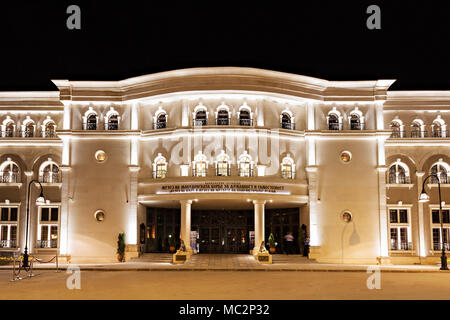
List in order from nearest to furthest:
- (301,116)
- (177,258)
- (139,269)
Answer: (139,269) → (177,258) → (301,116)

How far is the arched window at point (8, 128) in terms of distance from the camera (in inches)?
1421

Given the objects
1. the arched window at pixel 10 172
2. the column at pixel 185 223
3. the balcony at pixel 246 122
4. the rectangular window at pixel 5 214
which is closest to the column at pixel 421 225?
the balcony at pixel 246 122

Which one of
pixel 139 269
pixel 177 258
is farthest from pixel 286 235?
pixel 139 269

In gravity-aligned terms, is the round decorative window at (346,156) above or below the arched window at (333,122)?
below

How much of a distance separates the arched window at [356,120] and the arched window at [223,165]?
958 cm

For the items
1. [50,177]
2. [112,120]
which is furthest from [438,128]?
[50,177]

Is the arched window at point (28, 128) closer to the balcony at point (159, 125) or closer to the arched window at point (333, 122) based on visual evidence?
the balcony at point (159, 125)

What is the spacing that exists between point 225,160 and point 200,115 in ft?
11.7

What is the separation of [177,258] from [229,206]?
7020 mm

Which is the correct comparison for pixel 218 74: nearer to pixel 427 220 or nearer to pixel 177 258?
pixel 177 258

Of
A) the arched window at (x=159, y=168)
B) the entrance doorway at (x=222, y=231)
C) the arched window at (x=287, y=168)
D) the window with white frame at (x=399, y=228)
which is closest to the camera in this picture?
the arched window at (x=287, y=168)

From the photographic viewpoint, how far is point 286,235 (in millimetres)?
34812

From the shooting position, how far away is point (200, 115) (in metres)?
33.7

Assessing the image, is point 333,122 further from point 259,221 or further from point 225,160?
point 259,221
